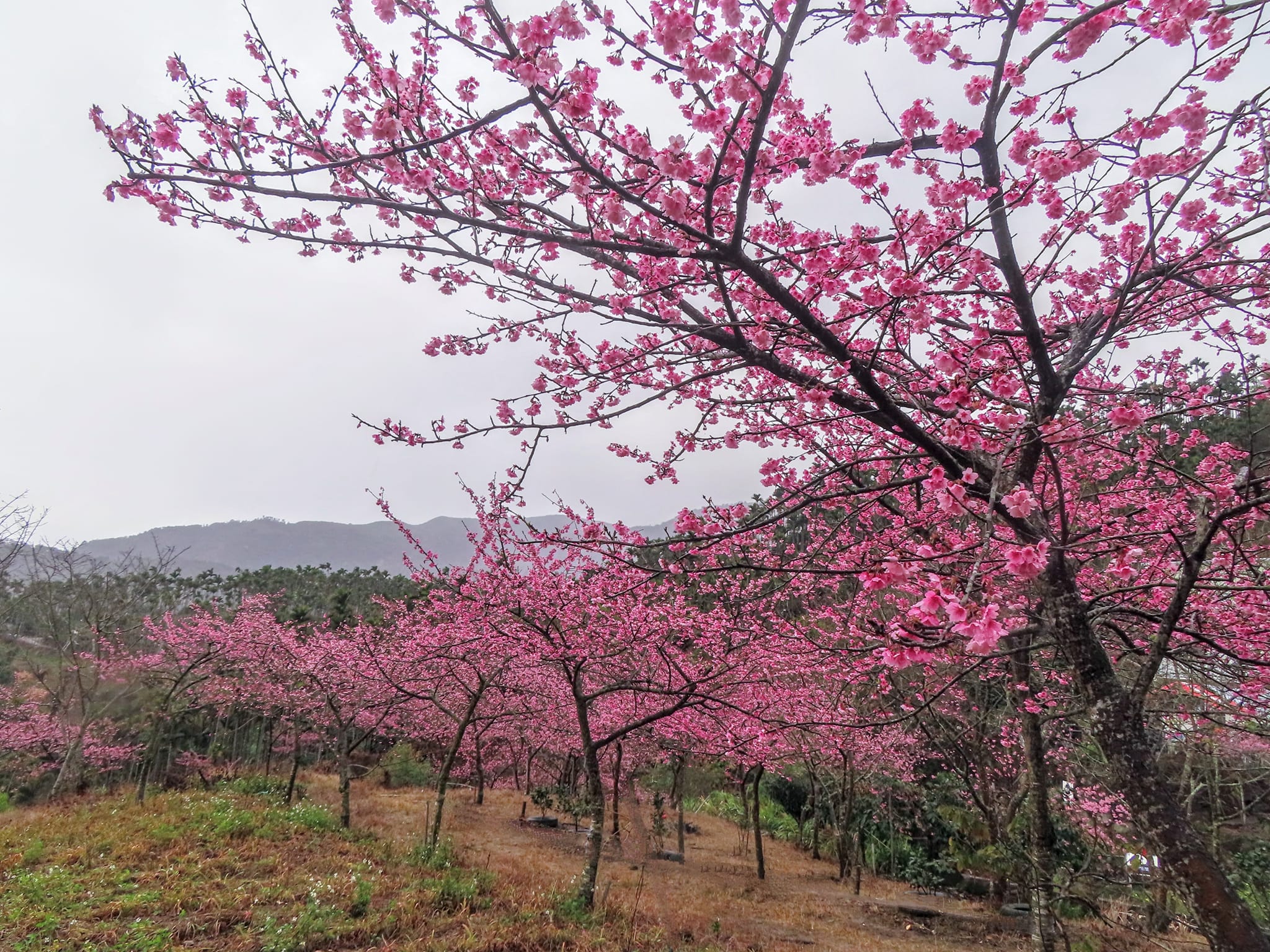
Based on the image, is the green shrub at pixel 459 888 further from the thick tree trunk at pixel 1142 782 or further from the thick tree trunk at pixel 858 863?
the thick tree trunk at pixel 858 863

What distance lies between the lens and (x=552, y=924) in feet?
21.6

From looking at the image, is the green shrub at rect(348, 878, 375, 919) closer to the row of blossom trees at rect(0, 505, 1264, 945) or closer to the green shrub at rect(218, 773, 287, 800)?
the row of blossom trees at rect(0, 505, 1264, 945)

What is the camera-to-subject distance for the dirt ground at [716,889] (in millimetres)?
8578


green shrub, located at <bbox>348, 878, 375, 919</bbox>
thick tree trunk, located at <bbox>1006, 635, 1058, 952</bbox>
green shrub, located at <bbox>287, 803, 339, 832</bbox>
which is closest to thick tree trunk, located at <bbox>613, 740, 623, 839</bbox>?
green shrub, located at <bbox>287, 803, 339, 832</bbox>

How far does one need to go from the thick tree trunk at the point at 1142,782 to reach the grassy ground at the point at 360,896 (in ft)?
17.8

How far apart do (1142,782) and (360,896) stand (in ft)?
24.7

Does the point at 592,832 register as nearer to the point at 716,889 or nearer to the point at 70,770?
the point at 716,889

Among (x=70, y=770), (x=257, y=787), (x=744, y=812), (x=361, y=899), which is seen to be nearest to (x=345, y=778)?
(x=257, y=787)

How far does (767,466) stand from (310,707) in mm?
16385

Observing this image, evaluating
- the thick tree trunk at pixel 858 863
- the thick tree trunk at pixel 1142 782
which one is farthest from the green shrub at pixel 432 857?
the thick tree trunk at pixel 858 863

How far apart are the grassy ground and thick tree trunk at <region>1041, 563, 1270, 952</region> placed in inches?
214

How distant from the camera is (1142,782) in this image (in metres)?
2.73

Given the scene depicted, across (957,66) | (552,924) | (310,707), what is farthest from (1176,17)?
(310,707)

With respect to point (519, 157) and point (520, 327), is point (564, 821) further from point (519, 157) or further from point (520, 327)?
point (519, 157)
